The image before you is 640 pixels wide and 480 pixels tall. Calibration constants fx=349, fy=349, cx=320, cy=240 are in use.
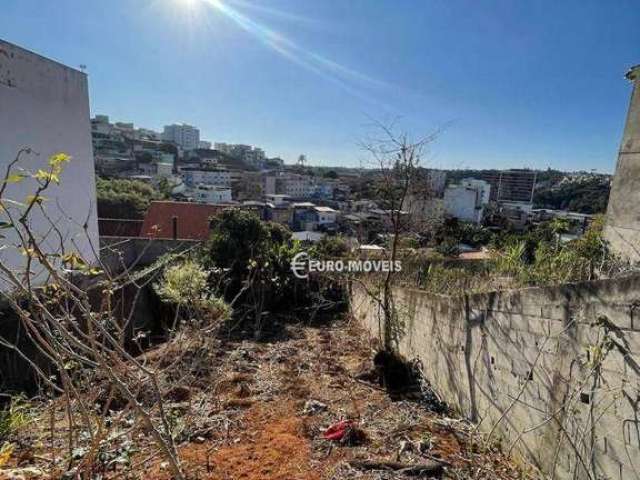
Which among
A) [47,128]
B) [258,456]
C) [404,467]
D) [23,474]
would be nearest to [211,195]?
[47,128]

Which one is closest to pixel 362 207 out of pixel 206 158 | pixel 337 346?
pixel 337 346

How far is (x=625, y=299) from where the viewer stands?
2.09 m

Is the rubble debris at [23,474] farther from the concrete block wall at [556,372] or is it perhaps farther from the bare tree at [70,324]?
the concrete block wall at [556,372]

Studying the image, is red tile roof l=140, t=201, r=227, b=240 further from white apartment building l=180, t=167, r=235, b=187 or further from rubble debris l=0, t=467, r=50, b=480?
white apartment building l=180, t=167, r=235, b=187

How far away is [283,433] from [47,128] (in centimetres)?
804

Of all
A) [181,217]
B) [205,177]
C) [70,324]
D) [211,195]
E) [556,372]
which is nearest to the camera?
[70,324]

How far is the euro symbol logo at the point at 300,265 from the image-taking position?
8680mm

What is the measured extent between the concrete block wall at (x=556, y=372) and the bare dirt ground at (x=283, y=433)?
37 cm

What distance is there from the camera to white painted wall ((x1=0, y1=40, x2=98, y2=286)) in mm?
6523

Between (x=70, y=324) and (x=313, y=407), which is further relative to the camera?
(x=313, y=407)

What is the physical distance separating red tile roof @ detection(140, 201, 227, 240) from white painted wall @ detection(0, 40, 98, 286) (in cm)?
709

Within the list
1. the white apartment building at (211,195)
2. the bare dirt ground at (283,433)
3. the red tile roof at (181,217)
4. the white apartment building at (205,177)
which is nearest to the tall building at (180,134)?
the white apartment building at (205,177)

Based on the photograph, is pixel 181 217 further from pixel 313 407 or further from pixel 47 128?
pixel 313 407

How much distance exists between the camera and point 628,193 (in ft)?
16.7
